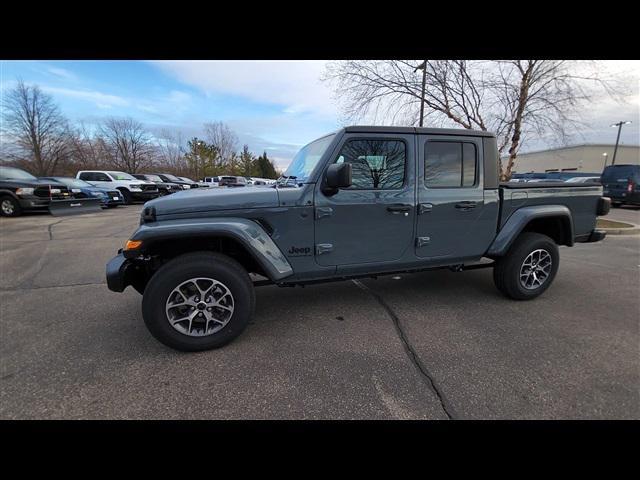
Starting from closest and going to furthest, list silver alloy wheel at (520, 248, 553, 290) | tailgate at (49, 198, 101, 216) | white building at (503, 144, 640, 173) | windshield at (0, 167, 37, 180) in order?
silver alloy wheel at (520, 248, 553, 290), windshield at (0, 167, 37, 180), tailgate at (49, 198, 101, 216), white building at (503, 144, 640, 173)

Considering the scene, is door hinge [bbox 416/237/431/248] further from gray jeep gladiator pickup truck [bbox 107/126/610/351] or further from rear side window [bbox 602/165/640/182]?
rear side window [bbox 602/165/640/182]

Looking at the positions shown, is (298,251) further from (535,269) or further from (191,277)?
(535,269)

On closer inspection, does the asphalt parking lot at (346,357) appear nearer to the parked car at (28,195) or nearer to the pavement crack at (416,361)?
the pavement crack at (416,361)

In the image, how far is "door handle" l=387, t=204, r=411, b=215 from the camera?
293 cm

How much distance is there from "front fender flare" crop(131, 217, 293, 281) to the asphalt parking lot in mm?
718

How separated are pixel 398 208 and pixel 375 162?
20.6 inches

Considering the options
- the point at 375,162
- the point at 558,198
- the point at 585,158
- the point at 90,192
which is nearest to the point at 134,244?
the point at 375,162

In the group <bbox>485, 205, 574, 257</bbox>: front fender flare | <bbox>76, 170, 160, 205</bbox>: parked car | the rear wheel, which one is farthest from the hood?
<bbox>76, 170, 160, 205</bbox>: parked car

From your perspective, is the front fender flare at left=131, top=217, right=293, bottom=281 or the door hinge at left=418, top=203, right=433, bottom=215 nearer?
the front fender flare at left=131, top=217, right=293, bottom=281

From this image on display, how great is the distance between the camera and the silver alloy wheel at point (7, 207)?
10203 millimetres

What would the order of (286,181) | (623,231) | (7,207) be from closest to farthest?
1. (286,181)
2. (623,231)
3. (7,207)

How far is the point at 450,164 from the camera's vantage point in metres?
3.22

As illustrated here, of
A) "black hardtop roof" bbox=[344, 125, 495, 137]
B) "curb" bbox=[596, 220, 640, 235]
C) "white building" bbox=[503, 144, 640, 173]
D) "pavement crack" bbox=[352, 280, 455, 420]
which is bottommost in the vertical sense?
"curb" bbox=[596, 220, 640, 235]

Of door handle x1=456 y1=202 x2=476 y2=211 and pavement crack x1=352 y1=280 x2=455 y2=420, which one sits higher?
door handle x1=456 y1=202 x2=476 y2=211
